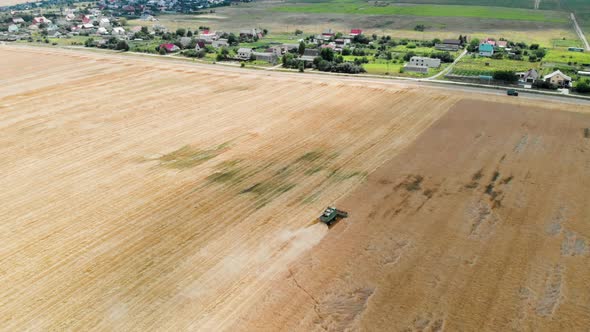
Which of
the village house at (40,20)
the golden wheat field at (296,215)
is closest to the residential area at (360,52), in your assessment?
the village house at (40,20)

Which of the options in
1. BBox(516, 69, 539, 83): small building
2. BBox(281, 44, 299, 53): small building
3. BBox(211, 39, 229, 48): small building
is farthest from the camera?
BBox(211, 39, 229, 48): small building

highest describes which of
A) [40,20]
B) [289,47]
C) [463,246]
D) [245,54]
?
[40,20]

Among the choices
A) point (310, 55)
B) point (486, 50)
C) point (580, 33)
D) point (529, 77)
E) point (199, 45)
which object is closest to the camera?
point (529, 77)

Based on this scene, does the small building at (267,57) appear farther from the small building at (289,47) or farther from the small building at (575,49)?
the small building at (575,49)

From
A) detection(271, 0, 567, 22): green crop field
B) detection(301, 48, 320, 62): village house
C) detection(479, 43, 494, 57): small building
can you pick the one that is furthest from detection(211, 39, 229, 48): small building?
detection(271, 0, 567, 22): green crop field

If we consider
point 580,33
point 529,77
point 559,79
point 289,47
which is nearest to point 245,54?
point 289,47

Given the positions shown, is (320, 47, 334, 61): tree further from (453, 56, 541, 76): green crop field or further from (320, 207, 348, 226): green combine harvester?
(320, 207, 348, 226): green combine harvester

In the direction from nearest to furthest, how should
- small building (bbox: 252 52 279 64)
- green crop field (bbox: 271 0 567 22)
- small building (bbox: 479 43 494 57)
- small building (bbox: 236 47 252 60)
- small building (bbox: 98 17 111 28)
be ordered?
small building (bbox: 252 52 279 64) < small building (bbox: 479 43 494 57) < small building (bbox: 236 47 252 60) < green crop field (bbox: 271 0 567 22) < small building (bbox: 98 17 111 28)

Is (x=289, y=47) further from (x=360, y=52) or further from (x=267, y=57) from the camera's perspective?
(x=360, y=52)
